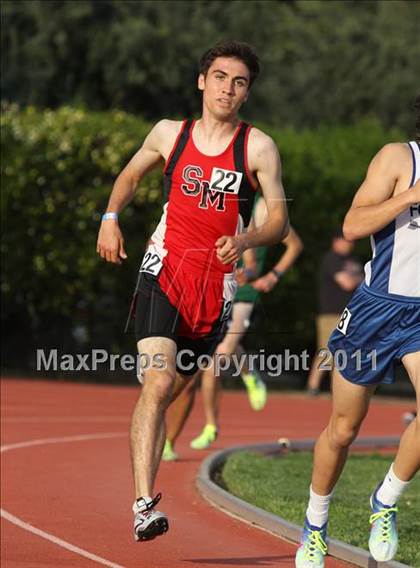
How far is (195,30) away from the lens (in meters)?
28.6

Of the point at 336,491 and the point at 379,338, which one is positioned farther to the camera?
the point at 336,491

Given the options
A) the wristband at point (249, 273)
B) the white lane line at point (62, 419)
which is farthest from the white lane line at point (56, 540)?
the white lane line at point (62, 419)

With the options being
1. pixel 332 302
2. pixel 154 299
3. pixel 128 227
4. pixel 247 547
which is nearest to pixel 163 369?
pixel 154 299

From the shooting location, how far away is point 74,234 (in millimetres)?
23375

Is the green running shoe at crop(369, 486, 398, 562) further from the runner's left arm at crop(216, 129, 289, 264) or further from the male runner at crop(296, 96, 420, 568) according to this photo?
the runner's left arm at crop(216, 129, 289, 264)

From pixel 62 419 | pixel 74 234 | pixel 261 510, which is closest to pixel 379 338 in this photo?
pixel 261 510

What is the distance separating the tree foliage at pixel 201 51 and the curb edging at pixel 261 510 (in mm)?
7295

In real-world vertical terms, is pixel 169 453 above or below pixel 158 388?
below

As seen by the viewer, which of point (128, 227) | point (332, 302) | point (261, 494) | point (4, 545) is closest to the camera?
point (4, 545)

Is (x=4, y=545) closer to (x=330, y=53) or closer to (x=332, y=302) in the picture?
(x=332, y=302)

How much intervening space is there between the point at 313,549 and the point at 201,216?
1897 mm

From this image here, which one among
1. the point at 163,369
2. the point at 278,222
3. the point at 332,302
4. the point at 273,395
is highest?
the point at 278,222

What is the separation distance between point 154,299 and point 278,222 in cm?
80

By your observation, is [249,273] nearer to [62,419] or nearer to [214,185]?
[62,419]
